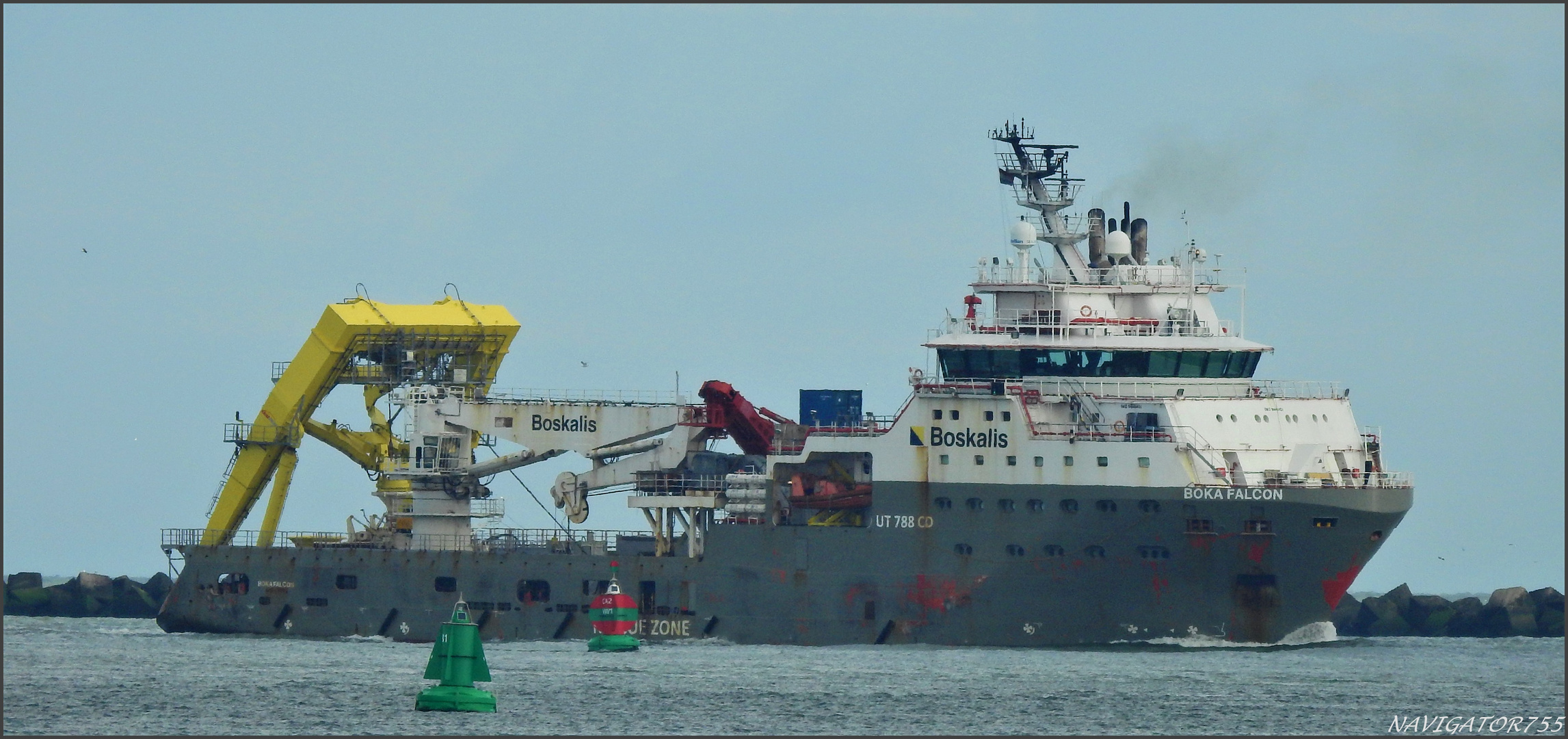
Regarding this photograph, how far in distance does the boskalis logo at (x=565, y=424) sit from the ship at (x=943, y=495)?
46mm

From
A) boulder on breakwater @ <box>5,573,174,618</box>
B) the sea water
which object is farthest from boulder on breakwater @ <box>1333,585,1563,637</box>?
boulder on breakwater @ <box>5,573,174,618</box>

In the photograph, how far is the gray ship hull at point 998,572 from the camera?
53062 millimetres

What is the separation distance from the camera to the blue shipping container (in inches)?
2250

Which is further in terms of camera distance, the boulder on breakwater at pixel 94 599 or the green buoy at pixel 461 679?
the boulder on breakwater at pixel 94 599

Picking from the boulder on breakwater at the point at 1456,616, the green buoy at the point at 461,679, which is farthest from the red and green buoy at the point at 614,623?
the boulder on breakwater at the point at 1456,616

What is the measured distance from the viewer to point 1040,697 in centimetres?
4772

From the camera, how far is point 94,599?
75.4m

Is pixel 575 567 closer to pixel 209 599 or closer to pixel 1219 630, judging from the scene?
pixel 209 599

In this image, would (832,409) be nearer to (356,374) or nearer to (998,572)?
(998,572)

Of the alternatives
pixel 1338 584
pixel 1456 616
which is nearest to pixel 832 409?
pixel 1338 584

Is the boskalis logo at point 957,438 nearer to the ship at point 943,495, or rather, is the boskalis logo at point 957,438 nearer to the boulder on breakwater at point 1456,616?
the ship at point 943,495

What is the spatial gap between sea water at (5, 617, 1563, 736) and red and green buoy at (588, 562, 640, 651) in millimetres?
370

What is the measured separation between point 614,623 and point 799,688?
7.79 meters

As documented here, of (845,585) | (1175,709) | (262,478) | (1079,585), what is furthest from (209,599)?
(1175,709)
